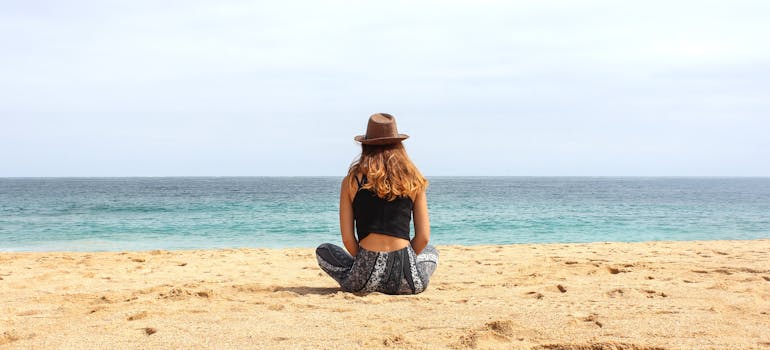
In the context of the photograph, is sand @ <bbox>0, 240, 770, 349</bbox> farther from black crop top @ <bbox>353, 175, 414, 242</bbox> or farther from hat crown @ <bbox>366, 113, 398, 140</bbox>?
hat crown @ <bbox>366, 113, 398, 140</bbox>

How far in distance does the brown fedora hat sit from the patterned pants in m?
0.99

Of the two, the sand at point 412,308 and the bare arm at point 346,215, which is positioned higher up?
the bare arm at point 346,215

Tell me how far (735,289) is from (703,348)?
2323 millimetres

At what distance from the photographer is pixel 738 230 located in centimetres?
1878

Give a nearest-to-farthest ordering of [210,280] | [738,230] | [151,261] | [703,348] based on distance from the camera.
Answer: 1. [703,348]
2. [210,280]
3. [151,261]
4. [738,230]

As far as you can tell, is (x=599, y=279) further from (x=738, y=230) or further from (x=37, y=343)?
(x=738, y=230)

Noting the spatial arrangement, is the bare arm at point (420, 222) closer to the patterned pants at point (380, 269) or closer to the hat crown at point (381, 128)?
the patterned pants at point (380, 269)

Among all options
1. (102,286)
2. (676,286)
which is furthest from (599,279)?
(102,286)

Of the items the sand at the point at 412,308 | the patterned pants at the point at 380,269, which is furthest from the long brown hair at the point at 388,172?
the sand at the point at 412,308

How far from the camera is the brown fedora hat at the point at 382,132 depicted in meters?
4.83

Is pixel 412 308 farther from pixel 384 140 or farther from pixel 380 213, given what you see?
pixel 384 140

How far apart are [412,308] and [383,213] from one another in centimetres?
85

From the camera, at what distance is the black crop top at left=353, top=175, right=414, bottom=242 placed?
4.91 metres

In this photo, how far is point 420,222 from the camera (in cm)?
512
